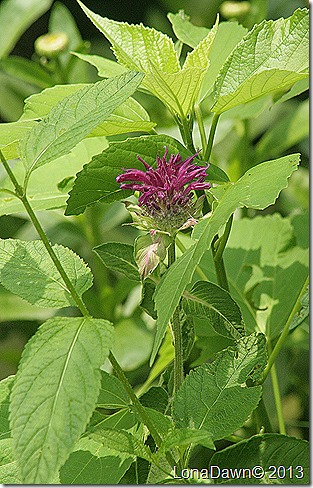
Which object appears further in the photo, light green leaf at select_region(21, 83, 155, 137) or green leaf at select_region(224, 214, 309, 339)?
green leaf at select_region(224, 214, 309, 339)

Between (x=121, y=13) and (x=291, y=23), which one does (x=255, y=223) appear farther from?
(x=121, y=13)

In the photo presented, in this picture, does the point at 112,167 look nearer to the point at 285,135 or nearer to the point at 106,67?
the point at 106,67

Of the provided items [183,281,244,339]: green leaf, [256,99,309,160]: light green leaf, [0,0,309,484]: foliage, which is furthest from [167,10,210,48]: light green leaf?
[256,99,309,160]: light green leaf

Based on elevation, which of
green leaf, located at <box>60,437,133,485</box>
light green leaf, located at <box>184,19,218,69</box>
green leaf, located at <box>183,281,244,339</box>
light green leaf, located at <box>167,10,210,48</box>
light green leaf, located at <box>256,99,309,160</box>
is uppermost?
light green leaf, located at <box>184,19,218,69</box>

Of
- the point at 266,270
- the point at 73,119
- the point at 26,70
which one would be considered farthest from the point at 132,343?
the point at 73,119

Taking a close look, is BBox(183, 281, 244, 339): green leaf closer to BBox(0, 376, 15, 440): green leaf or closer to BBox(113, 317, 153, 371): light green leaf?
BBox(0, 376, 15, 440): green leaf

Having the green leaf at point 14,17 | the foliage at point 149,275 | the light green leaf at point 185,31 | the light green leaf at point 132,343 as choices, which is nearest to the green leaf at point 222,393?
the foliage at point 149,275

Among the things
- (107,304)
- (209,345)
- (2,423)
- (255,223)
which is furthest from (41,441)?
(107,304)
